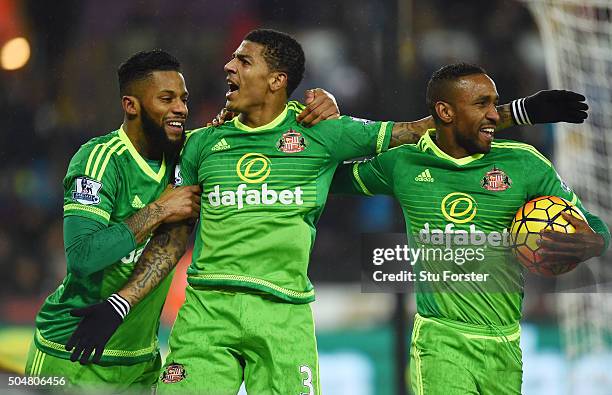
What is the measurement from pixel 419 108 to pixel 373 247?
0.70 metres

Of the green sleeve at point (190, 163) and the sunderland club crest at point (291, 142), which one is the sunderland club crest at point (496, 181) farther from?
the green sleeve at point (190, 163)

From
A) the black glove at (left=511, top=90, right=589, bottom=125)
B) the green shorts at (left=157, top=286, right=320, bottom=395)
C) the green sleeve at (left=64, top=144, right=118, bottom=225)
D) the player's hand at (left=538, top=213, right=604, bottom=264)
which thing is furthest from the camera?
the black glove at (left=511, top=90, right=589, bottom=125)

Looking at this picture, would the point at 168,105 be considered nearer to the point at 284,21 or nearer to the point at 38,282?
the point at 284,21

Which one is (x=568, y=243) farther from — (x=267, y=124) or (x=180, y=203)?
(x=180, y=203)

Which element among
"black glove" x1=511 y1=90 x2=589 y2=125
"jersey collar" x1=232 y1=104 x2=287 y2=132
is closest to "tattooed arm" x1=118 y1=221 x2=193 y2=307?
"jersey collar" x1=232 y1=104 x2=287 y2=132

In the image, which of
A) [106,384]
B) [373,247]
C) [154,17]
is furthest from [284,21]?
[106,384]

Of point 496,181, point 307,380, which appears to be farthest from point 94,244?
point 496,181

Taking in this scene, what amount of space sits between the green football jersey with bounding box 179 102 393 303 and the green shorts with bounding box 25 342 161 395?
524mm

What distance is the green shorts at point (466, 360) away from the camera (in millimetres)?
3305

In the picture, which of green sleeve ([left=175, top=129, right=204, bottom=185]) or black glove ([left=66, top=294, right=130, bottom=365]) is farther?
green sleeve ([left=175, top=129, right=204, bottom=185])

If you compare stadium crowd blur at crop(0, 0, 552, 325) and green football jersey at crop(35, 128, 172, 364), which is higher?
stadium crowd blur at crop(0, 0, 552, 325)

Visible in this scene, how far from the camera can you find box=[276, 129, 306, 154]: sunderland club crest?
11.3ft

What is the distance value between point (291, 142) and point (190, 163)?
15.5 inches

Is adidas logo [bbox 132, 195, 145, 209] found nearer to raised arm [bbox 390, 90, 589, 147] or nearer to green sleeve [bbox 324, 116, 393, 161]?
green sleeve [bbox 324, 116, 393, 161]
